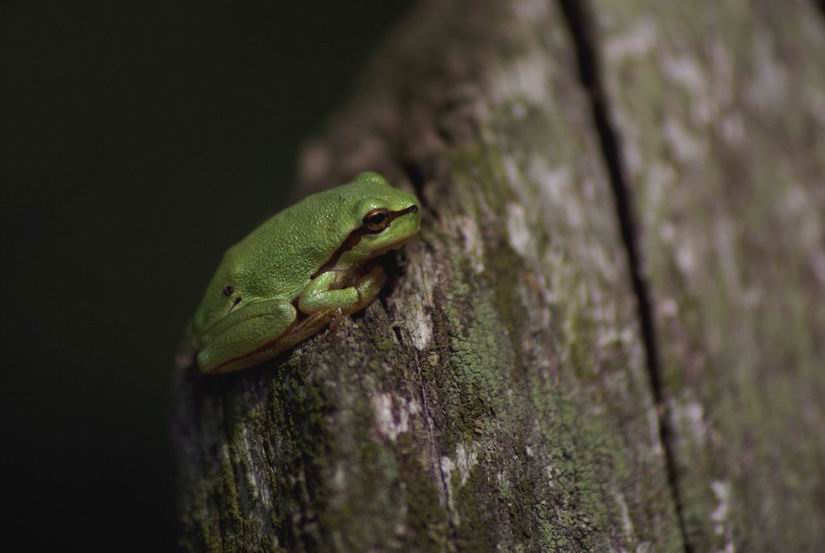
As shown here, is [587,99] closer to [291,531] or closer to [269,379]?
[269,379]

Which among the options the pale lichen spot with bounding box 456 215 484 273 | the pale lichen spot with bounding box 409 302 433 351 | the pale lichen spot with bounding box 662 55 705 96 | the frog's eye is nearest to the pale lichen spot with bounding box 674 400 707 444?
the pale lichen spot with bounding box 456 215 484 273

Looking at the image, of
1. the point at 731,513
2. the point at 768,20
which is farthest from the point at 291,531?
the point at 768,20

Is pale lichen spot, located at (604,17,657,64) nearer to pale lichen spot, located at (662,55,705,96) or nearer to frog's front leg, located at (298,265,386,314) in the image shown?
pale lichen spot, located at (662,55,705,96)

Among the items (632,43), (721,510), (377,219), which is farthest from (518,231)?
(632,43)

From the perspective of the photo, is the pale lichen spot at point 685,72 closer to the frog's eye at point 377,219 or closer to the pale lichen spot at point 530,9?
the pale lichen spot at point 530,9

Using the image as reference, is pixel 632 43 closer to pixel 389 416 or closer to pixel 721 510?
pixel 721 510
